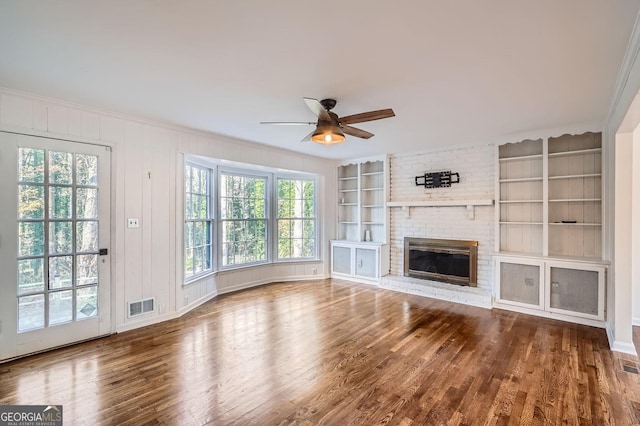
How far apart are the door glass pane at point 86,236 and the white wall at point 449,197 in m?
4.89

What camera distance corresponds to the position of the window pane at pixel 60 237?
3148 mm

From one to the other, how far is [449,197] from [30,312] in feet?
19.7

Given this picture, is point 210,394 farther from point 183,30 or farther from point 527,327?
point 527,327

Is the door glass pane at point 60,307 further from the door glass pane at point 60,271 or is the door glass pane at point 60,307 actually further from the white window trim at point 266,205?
the white window trim at point 266,205

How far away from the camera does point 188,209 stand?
4.52 m

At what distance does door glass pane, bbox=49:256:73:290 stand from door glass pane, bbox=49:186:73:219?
46 centimetres

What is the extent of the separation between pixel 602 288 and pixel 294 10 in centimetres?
475

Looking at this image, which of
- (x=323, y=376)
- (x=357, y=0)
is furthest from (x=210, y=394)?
(x=357, y=0)

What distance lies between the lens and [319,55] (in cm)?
224

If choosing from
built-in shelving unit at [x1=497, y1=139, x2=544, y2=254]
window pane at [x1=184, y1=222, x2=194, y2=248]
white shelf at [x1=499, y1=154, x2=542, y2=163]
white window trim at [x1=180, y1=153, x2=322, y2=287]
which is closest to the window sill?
white window trim at [x1=180, y1=153, x2=322, y2=287]

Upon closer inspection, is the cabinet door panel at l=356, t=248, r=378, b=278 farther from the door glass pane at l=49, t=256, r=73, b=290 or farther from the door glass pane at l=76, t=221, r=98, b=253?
the door glass pane at l=49, t=256, r=73, b=290

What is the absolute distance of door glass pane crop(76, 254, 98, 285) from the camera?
10.9ft

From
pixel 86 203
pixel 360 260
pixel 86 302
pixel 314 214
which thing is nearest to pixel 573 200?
pixel 360 260

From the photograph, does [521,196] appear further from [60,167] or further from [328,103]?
[60,167]
